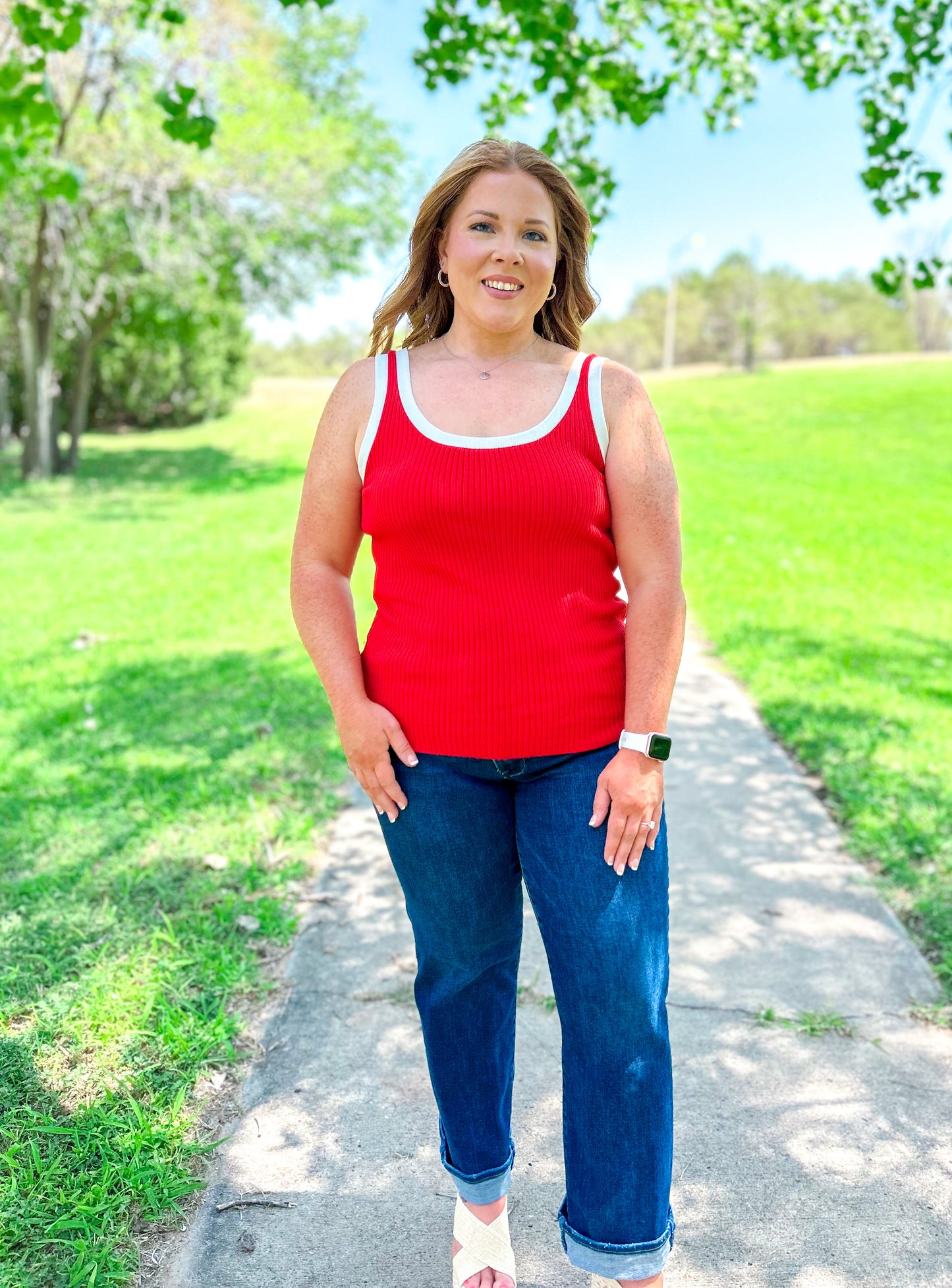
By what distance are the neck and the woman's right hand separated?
0.66 meters

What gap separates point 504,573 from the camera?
1.78 meters

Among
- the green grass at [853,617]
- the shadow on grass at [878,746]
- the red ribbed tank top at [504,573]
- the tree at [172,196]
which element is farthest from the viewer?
the tree at [172,196]

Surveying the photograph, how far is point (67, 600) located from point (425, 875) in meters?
7.46

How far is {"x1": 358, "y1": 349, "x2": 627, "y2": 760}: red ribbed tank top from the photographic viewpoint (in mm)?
1757

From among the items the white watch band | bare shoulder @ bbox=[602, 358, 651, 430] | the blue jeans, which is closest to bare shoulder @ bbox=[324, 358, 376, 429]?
bare shoulder @ bbox=[602, 358, 651, 430]

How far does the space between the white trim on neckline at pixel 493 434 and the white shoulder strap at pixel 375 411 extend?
3 centimetres

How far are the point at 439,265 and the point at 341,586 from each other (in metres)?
0.65

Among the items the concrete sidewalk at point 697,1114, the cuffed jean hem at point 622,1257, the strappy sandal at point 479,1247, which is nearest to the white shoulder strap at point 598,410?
the cuffed jean hem at point 622,1257

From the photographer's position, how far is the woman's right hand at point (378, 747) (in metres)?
1.86

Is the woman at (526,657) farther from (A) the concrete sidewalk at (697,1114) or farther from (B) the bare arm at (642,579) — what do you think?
(A) the concrete sidewalk at (697,1114)

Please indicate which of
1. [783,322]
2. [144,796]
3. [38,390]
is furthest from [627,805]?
[783,322]

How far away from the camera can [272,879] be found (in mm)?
3652

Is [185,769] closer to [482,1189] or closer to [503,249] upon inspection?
[482,1189]

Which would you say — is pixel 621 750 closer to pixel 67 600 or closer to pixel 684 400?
pixel 67 600
